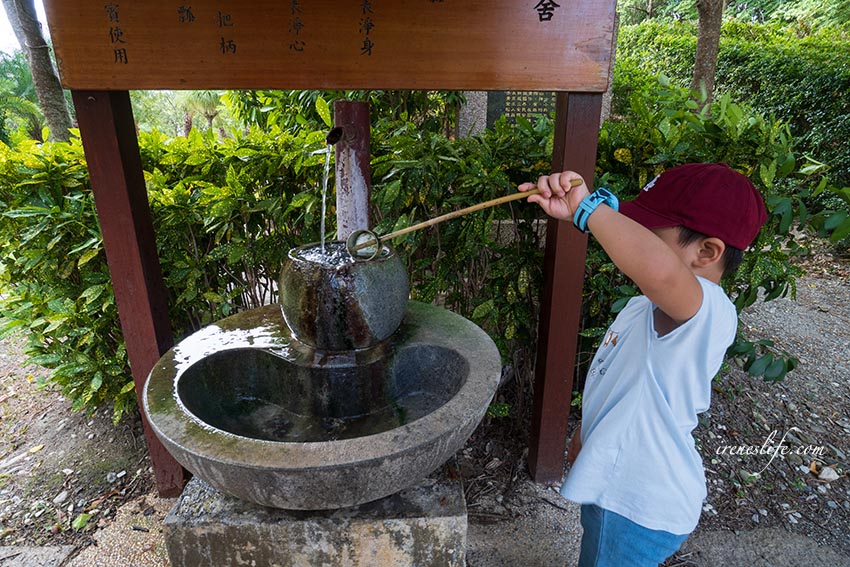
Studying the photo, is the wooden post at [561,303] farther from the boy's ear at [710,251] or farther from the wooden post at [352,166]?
the boy's ear at [710,251]

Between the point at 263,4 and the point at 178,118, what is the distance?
101ft

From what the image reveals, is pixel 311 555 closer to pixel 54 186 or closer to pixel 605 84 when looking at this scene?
pixel 605 84

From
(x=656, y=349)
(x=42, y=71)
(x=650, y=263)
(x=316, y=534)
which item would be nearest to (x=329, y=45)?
(x=650, y=263)

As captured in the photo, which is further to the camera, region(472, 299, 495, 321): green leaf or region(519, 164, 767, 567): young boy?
region(472, 299, 495, 321): green leaf

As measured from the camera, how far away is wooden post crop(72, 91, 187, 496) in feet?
6.77

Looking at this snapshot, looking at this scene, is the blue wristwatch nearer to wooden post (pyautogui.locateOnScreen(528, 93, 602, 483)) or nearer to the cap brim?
the cap brim

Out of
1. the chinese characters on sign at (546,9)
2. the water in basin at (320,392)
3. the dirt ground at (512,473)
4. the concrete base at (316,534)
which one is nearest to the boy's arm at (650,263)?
the water in basin at (320,392)

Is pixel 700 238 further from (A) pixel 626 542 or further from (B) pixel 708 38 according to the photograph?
(B) pixel 708 38

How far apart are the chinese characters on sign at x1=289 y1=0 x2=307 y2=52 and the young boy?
994 millimetres

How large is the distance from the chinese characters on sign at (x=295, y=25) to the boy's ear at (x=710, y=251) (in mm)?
1481

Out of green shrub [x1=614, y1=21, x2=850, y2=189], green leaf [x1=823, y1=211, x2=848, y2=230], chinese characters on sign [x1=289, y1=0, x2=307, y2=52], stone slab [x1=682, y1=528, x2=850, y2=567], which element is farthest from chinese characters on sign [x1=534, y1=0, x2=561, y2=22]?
green shrub [x1=614, y1=21, x2=850, y2=189]

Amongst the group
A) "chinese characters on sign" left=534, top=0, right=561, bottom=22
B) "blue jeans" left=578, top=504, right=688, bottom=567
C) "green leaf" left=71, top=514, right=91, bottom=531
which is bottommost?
"green leaf" left=71, top=514, right=91, bottom=531

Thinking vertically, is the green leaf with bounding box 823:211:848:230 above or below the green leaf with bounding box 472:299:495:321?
above

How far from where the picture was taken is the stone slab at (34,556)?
237 cm
